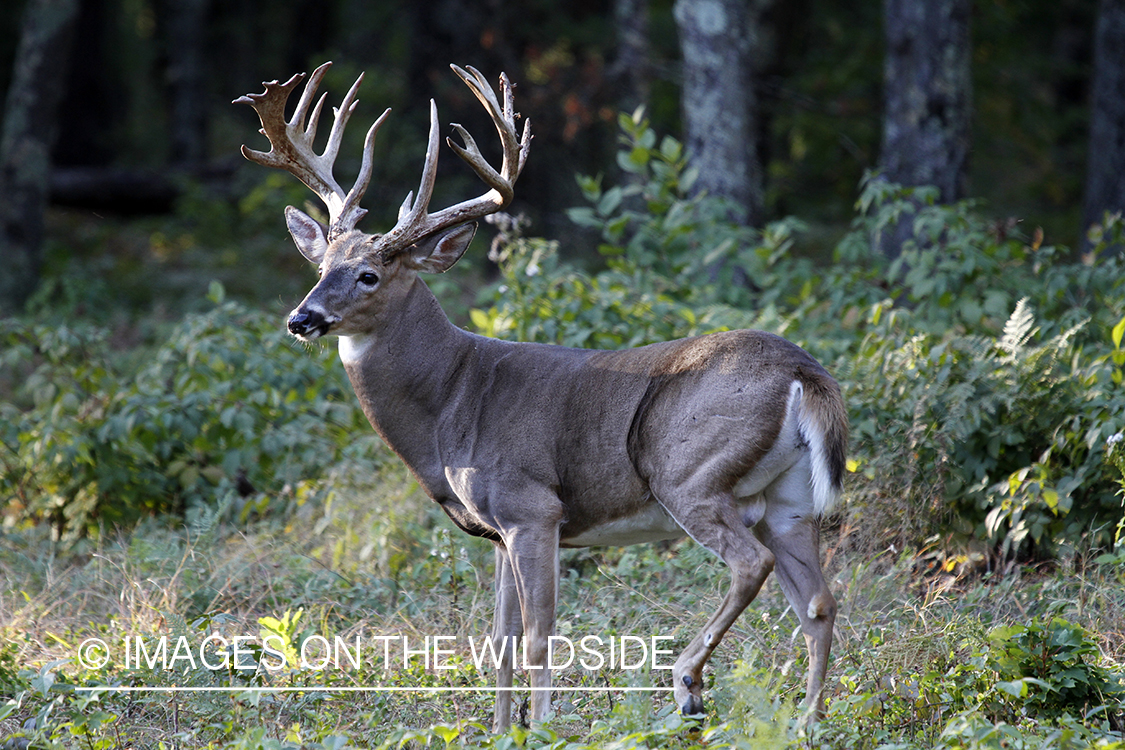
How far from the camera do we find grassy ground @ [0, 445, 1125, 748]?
344 centimetres

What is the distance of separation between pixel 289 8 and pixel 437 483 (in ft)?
68.9

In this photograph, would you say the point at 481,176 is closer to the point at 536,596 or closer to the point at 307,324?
the point at 307,324

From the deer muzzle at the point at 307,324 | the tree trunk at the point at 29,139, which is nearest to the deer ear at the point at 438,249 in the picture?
the deer muzzle at the point at 307,324

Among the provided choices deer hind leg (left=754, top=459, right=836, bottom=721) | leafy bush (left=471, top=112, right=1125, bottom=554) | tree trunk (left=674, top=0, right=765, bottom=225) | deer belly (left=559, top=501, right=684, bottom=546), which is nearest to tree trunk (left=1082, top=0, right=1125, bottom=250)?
leafy bush (left=471, top=112, right=1125, bottom=554)

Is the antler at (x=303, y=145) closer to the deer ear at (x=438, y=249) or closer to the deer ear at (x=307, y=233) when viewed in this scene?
the deer ear at (x=307, y=233)

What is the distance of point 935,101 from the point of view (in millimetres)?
7895

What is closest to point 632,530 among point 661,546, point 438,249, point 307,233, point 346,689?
point 346,689

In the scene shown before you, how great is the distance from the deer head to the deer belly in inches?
43.8

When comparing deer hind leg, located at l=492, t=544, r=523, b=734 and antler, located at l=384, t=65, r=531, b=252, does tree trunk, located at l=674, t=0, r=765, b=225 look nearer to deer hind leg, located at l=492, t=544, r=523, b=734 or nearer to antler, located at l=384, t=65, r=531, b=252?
antler, located at l=384, t=65, r=531, b=252

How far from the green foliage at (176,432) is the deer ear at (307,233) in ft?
6.10

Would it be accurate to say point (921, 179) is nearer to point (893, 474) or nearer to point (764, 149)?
point (893, 474)

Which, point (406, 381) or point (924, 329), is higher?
point (406, 381)

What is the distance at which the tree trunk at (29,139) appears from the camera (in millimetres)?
10555

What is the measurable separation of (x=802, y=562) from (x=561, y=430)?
953 mm
